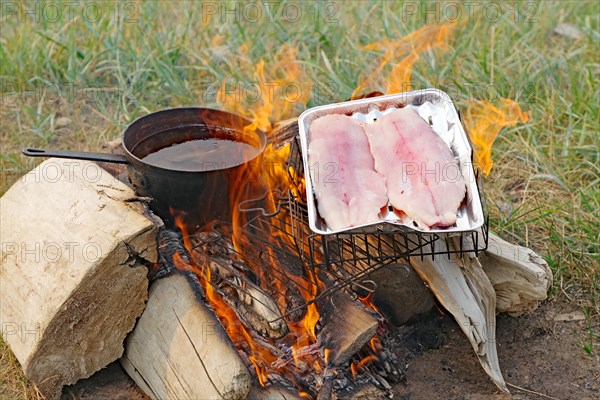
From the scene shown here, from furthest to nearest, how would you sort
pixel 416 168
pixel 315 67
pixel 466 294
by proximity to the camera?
pixel 315 67 < pixel 466 294 < pixel 416 168

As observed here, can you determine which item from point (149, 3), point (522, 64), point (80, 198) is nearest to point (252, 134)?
point (80, 198)

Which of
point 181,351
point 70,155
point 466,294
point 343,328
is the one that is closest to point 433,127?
point 466,294

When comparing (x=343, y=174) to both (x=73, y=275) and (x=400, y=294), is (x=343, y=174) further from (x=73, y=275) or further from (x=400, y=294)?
(x=73, y=275)

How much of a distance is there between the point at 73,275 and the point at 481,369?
1.88m

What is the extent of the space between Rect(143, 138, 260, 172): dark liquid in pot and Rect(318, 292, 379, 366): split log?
0.75 m

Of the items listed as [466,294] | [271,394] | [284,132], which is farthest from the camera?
[284,132]

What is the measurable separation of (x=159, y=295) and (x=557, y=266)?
6.79 ft

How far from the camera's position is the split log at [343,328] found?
293 centimetres

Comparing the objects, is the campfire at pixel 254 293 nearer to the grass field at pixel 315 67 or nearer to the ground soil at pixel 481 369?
the ground soil at pixel 481 369

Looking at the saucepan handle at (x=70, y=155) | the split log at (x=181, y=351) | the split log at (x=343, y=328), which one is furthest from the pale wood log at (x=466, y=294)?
the saucepan handle at (x=70, y=155)

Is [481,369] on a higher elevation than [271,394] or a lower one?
lower

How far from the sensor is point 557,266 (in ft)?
12.4

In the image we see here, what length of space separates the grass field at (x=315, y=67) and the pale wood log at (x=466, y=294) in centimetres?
82

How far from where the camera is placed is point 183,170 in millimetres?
3012
